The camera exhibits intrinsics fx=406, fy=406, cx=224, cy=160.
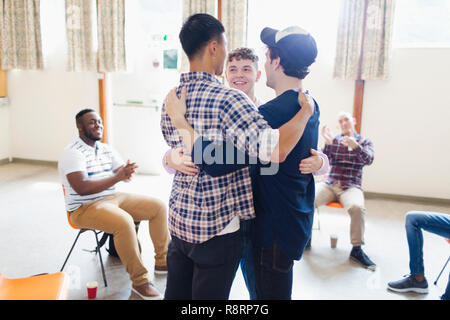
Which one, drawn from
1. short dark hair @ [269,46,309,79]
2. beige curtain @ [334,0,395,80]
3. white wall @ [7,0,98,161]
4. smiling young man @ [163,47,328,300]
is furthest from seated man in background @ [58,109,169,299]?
white wall @ [7,0,98,161]

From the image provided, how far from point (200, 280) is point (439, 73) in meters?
4.68

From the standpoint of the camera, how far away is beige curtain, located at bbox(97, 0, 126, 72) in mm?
5776

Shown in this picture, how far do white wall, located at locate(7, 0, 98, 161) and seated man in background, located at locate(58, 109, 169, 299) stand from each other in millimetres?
3476

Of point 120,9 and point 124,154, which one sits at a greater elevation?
point 120,9

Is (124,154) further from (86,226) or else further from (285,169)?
(285,169)

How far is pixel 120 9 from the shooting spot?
5.77m

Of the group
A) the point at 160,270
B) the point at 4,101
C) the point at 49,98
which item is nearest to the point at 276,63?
the point at 160,270

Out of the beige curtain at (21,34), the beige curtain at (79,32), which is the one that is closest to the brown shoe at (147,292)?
the beige curtain at (79,32)

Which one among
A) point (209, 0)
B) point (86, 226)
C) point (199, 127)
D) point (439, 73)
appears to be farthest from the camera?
point (209, 0)

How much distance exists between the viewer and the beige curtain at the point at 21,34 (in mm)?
6145

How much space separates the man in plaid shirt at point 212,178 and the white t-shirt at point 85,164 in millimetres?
1688

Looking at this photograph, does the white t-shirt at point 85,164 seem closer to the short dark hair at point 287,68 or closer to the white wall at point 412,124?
the short dark hair at point 287,68
